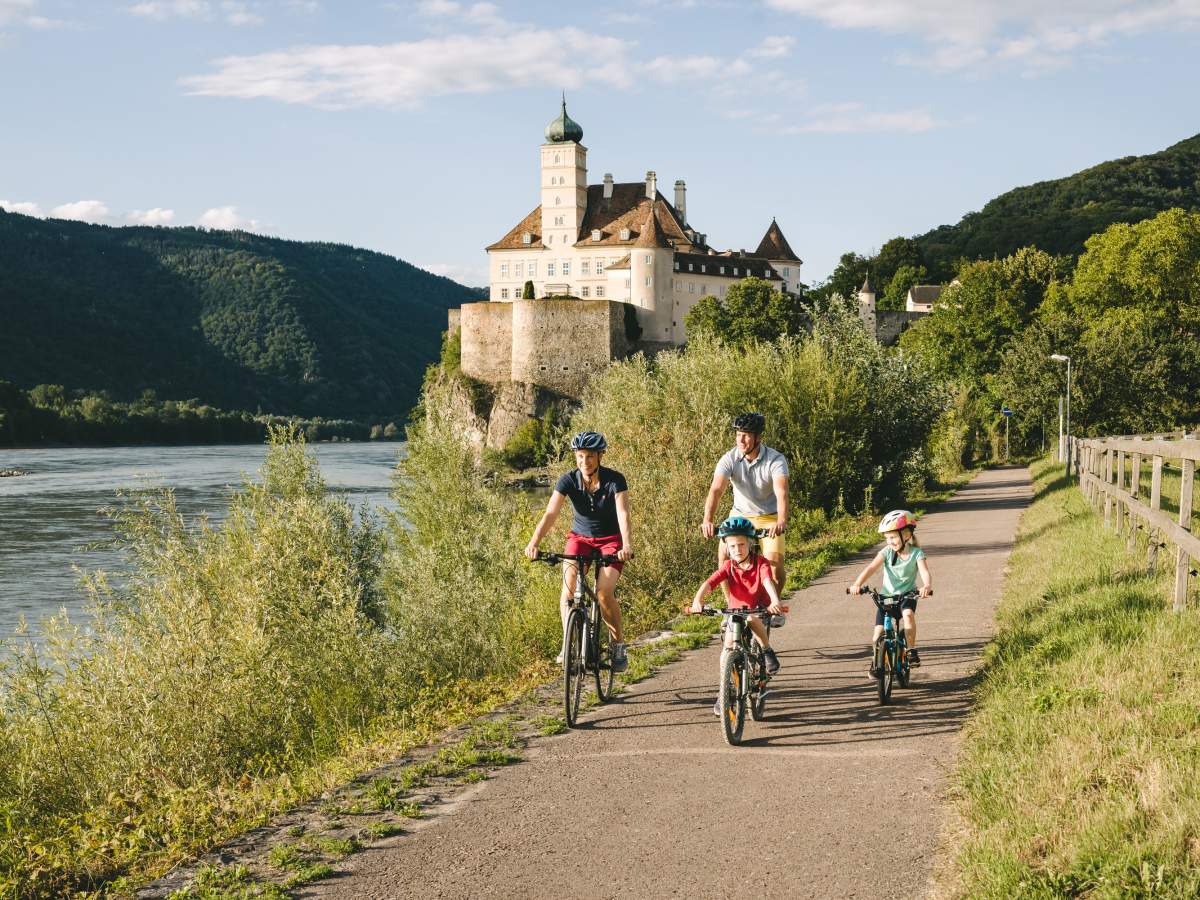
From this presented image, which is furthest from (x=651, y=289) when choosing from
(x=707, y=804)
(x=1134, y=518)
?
(x=707, y=804)

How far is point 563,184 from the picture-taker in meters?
88.4

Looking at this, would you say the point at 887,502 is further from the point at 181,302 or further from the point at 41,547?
the point at 181,302

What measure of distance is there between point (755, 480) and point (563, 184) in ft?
274

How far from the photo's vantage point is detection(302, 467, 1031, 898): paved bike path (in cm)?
439

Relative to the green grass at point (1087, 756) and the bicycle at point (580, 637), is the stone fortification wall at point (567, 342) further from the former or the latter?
the bicycle at point (580, 637)

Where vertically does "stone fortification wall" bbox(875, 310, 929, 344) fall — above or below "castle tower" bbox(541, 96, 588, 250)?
below

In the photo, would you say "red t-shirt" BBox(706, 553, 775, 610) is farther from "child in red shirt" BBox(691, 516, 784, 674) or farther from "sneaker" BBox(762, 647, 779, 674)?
"sneaker" BBox(762, 647, 779, 674)

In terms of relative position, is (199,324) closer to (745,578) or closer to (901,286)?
(901,286)

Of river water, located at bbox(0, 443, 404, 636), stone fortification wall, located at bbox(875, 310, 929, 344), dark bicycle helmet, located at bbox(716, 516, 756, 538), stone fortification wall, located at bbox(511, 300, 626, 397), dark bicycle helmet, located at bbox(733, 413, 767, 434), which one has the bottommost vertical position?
river water, located at bbox(0, 443, 404, 636)

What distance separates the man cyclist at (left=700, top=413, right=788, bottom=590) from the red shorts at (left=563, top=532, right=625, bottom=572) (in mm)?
660

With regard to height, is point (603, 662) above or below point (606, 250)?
below

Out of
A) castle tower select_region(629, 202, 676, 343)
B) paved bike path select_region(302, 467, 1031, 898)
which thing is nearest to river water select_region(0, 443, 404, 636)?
paved bike path select_region(302, 467, 1031, 898)

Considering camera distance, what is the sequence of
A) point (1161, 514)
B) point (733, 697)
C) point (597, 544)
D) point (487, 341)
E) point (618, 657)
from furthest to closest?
point (487, 341)
point (1161, 514)
point (618, 657)
point (597, 544)
point (733, 697)

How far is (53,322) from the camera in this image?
99125mm
